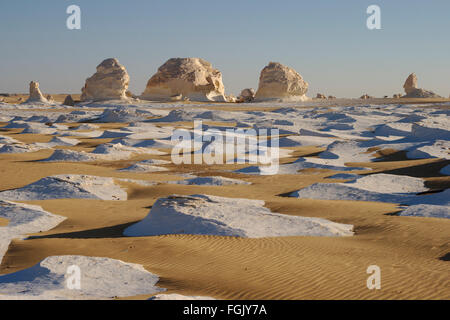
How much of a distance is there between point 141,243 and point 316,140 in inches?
741

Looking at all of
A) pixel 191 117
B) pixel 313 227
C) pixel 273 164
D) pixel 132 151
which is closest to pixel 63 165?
pixel 132 151

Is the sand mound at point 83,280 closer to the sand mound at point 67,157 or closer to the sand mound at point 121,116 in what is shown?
the sand mound at point 67,157

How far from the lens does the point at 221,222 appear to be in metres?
8.59

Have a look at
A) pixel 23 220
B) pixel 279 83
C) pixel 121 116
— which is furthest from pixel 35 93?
pixel 23 220

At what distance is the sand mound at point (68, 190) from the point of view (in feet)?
38.9

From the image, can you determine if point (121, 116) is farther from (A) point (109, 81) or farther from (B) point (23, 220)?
(B) point (23, 220)

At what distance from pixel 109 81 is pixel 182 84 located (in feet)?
32.0

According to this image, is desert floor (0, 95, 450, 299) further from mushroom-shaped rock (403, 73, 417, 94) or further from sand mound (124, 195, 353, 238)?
mushroom-shaped rock (403, 73, 417, 94)

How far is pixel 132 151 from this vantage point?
21.3 meters

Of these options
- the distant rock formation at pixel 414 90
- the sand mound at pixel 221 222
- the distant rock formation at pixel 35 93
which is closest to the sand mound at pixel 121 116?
the distant rock formation at pixel 35 93

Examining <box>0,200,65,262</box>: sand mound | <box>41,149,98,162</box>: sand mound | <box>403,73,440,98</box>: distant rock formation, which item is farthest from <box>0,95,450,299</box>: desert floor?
<box>403,73,440,98</box>: distant rock formation

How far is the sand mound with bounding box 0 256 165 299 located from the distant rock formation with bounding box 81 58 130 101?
172 feet

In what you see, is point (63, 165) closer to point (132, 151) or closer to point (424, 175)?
point (132, 151)

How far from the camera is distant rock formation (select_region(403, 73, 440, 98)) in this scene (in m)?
69.6
